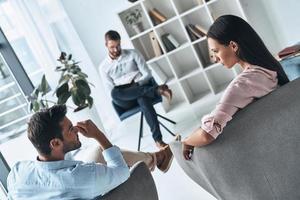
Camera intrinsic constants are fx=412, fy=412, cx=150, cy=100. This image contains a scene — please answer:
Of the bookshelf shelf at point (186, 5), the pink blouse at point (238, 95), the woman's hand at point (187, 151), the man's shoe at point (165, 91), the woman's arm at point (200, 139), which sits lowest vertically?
the man's shoe at point (165, 91)

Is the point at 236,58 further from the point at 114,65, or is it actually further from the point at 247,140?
the point at 114,65

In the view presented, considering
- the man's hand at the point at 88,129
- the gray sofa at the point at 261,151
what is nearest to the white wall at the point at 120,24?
the man's hand at the point at 88,129

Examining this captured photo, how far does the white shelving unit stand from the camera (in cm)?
488

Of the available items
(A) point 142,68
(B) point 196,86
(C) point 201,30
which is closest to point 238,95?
(A) point 142,68

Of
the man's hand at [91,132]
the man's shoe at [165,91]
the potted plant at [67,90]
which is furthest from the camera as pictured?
the potted plant at [67,90]

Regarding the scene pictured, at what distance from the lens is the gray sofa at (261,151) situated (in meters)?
1.49

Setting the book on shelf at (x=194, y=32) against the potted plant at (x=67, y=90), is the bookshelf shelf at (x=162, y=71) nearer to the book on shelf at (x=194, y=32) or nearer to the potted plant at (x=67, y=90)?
the book on shelf at (x=194, y=32)

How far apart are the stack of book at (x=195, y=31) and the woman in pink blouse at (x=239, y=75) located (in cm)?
309

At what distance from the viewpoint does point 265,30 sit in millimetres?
4926

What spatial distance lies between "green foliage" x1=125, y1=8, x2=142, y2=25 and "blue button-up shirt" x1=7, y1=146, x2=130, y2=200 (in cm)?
346

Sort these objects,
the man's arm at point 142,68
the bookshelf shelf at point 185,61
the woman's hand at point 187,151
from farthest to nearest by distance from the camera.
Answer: the bookshelf shelf at point 185,61
the man's arm at point 142,68
the woman's hand at point 187,151

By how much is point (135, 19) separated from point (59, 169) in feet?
11.7

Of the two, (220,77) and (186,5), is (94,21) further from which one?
(220,77)

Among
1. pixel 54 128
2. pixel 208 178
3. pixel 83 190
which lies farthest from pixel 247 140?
pixel 54 128
